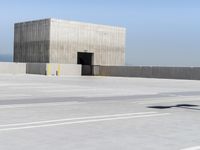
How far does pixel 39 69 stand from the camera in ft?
194

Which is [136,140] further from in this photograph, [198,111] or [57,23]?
[57,23]

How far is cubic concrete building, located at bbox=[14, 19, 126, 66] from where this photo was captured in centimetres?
6325

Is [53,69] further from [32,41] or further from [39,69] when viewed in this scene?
[32,41]

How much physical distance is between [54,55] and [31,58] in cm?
518

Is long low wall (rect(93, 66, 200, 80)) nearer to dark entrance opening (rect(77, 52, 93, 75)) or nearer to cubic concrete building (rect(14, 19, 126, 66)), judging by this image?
dark entrance opening (rect(77, 52, 93, 75))

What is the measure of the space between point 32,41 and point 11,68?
835 centimetres

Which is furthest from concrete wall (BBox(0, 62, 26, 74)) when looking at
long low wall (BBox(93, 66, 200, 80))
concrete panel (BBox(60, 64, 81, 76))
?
long low wall (BBox(93, 66, 200, 80))

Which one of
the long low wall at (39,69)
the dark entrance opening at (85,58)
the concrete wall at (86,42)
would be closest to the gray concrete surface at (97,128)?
the long low wall at (39,69)

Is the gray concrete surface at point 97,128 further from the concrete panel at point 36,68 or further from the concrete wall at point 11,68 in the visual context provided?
the concrete wall at point 11,68

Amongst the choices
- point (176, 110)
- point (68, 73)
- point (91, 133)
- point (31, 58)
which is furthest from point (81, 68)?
point (91, 133)

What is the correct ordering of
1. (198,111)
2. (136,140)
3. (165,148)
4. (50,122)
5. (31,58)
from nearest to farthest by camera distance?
(165,148)
(136,140)
(50,122)
(198,111)
(31,58)

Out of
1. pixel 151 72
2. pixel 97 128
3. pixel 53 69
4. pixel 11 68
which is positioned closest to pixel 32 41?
pixel 11 68

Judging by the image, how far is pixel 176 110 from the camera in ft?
47.4

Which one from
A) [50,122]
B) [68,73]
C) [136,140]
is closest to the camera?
[136,140]
